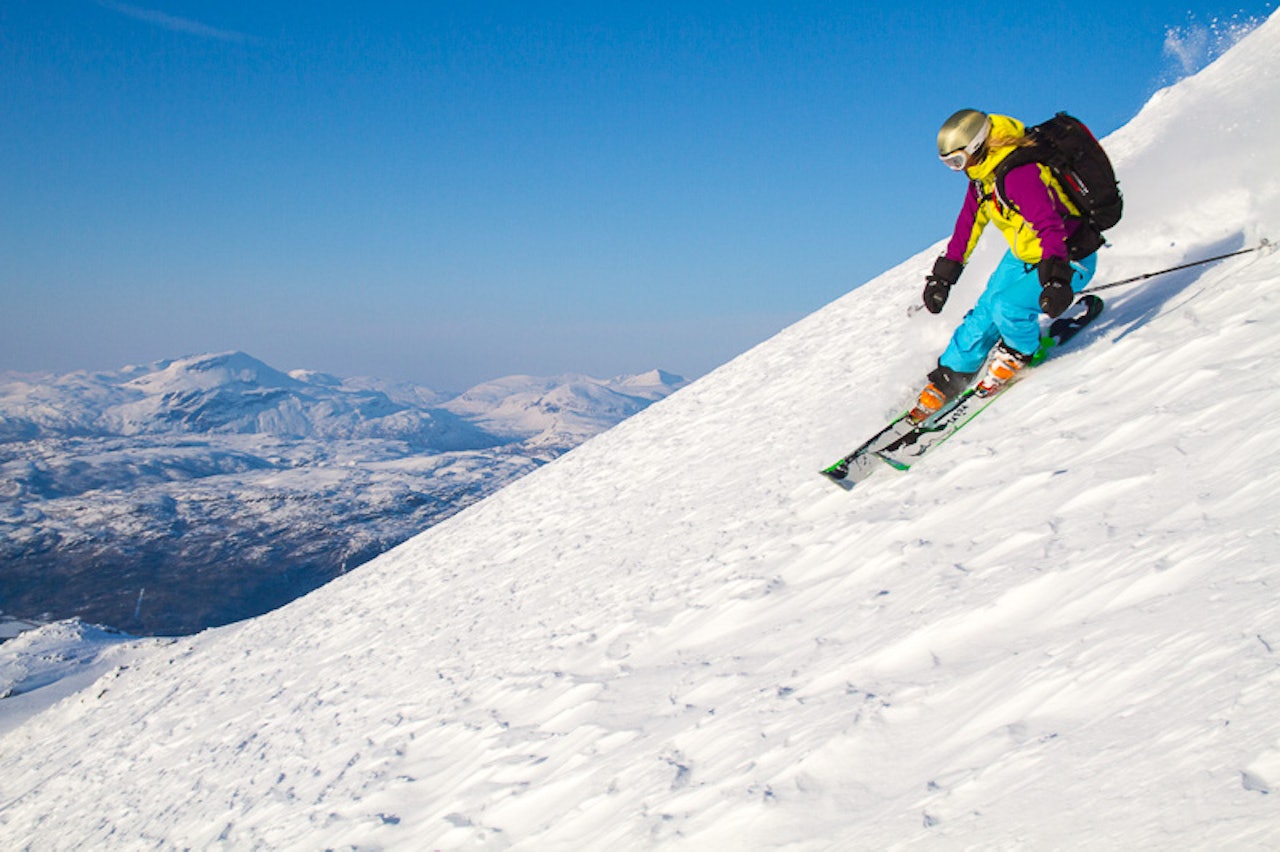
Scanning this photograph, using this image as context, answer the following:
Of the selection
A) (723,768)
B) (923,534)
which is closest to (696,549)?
(923,534)

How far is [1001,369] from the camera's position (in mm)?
Result: 6395

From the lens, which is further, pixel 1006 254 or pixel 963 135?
pixel 1006 254

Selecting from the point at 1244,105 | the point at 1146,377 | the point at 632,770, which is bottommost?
the point at 632,770

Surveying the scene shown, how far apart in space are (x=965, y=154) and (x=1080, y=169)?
0.87m

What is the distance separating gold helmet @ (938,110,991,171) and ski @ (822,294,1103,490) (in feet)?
6.76

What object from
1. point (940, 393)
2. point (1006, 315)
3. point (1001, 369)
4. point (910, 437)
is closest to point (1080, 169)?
point (1006, 315)

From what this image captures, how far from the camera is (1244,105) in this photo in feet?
29.5

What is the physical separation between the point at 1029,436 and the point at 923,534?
4.58ft

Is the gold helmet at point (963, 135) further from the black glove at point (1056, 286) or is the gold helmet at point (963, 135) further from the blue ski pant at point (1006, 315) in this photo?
the black glove at point (1056, 286)

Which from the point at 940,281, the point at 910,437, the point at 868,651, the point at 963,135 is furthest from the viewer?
the point at 940,281

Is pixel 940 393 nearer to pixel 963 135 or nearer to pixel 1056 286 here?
pixel 1056 286

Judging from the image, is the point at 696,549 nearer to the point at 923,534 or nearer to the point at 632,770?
the point at 923,534

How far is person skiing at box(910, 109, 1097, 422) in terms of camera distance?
5.39 m

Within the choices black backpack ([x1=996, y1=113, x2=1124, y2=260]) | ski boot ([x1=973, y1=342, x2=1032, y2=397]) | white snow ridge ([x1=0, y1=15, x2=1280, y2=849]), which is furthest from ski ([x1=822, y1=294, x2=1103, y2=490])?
black backpack ([x1=996, y1=113, x2=1124, y2=260])
